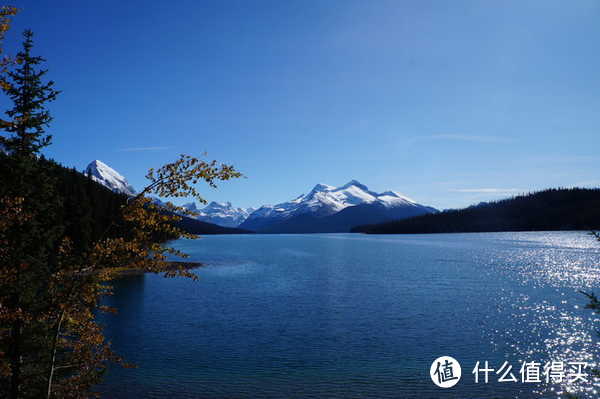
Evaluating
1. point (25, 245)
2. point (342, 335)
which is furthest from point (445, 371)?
point (25, 245)

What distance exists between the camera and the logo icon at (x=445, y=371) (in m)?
28.0

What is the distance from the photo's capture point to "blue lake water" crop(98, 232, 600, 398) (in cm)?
2751

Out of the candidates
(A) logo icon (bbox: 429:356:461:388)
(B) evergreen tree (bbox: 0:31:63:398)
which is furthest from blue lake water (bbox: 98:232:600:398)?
(B) evergreen tree (bbox: 0:31:63:398)

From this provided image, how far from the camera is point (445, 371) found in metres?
29.7

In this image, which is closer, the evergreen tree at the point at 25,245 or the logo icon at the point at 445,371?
the evergreen tree at the point at 25,245

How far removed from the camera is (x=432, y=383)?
92.2 feet

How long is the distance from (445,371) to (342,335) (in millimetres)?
11872

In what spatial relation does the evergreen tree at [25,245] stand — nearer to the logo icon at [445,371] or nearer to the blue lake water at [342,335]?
the blue lake water at [342,335]

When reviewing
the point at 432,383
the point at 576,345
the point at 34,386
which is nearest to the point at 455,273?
the point at 576,345

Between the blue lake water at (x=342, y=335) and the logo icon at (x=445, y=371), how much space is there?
54 centimetres

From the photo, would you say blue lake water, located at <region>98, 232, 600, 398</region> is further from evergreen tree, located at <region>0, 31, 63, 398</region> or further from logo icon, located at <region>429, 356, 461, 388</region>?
evergreen tree, located at <region>0, 31, 63, 398</region>

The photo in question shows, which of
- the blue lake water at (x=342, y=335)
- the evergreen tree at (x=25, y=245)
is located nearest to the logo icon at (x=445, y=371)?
the blue lake water at (x=342, y=335)

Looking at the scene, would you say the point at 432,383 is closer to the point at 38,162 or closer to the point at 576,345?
the point at 576,345

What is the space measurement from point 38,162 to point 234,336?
87.1 feet
